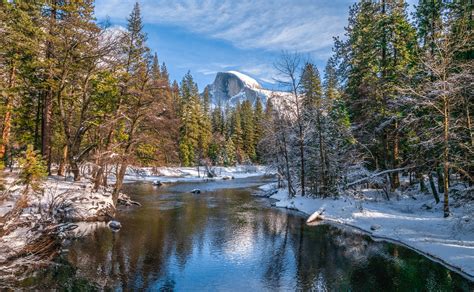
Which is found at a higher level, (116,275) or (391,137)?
(391,137)

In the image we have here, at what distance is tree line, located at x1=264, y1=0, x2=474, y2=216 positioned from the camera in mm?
16438

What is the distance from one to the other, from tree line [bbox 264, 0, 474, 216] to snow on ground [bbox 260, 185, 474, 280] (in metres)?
1.29

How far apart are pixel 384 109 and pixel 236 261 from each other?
1618cm

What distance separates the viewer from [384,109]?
886 inches

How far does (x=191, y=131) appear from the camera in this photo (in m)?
59.5

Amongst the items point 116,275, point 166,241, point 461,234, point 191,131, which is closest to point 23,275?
point 116,275

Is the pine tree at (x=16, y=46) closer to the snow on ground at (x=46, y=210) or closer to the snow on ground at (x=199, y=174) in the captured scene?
the snow on ground at (x=46, y=210)

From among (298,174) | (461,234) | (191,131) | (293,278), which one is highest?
(191,131)

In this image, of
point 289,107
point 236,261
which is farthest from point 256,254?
point 289,107

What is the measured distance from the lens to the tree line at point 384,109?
1644cm

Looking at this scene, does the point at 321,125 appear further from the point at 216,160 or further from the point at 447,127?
the point at 216,160

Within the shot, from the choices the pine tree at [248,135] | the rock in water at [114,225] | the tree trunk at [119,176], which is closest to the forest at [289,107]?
the tree trunk at [119,176]

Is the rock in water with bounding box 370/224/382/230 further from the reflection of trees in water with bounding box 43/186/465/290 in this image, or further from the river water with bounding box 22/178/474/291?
the reflection of trees in water with bounding box 43/186/465/290

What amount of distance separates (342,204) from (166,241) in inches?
519
